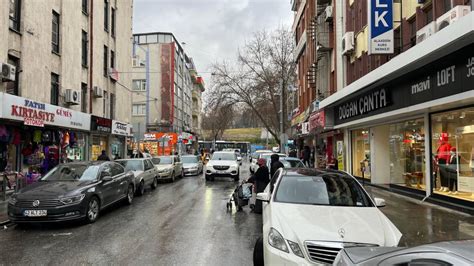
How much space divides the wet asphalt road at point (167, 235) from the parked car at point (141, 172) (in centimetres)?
266

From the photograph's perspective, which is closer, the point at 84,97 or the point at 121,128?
the point at 84,97

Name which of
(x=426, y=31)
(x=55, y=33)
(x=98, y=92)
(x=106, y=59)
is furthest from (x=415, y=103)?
(x=106, y=59)

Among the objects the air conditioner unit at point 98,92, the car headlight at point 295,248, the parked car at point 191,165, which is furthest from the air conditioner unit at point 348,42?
the car headlight at point 295,248

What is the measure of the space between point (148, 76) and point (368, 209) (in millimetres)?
43652

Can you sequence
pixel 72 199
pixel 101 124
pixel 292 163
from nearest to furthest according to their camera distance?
1. pixel 72 199
2. pixel 292 163
3. pixel 101 124

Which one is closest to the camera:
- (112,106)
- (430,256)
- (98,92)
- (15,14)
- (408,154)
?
(430,256)

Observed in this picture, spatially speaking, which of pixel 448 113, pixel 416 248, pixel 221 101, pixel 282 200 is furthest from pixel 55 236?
pixel 221 101

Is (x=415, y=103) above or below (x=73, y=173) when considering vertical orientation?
above

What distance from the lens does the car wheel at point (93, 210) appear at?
900cm

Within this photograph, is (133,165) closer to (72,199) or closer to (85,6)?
(72,199)

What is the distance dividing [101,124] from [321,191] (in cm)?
1828

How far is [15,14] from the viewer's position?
14922 mm

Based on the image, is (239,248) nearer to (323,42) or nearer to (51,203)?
(51,203)

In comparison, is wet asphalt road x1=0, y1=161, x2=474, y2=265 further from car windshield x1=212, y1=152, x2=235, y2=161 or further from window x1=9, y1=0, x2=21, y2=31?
car windshield x1=212, y1=152, x2=235, y2=161
